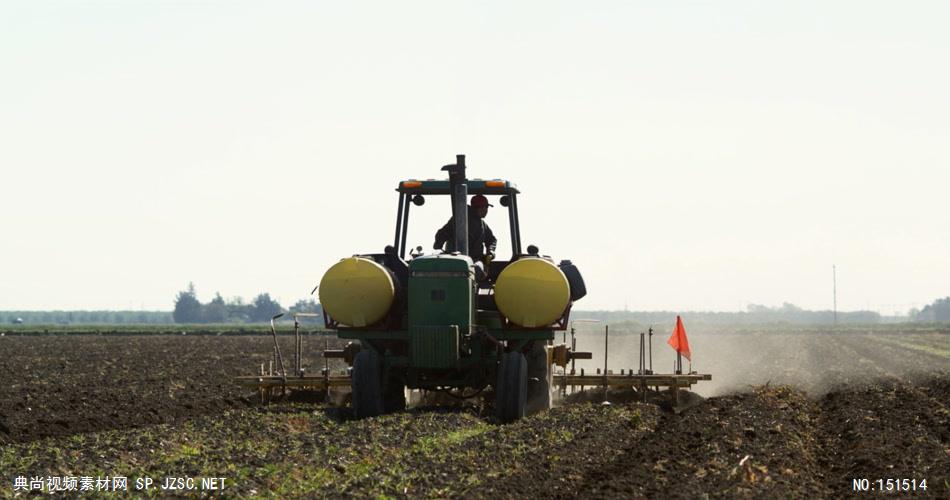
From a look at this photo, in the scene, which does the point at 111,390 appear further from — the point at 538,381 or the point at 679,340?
the point at 679,340

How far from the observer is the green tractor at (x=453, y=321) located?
17.3 m

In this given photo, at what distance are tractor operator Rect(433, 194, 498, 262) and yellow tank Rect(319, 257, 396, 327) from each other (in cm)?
171

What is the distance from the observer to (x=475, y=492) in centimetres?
1095

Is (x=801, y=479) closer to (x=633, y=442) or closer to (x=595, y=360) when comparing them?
(x=633, y=442)

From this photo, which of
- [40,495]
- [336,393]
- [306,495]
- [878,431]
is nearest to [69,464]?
[40,495]

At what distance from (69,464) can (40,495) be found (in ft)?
4.98

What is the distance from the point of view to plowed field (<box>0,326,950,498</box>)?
11664 millimetres

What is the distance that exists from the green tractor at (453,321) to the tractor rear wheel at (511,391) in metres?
0.01

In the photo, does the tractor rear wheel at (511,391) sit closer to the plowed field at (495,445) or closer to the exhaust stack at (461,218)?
the plowed field at (495,445)

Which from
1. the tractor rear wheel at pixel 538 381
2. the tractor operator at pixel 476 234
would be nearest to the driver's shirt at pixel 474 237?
the tractor operator at pixel 476 234

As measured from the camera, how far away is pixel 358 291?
1766cm

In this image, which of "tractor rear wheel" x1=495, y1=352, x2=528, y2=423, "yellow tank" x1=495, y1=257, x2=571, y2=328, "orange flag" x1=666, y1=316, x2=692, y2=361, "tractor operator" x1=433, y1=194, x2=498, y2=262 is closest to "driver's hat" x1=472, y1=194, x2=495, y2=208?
"tractor operator" x1=433, y1=194, x2=498, y2=262

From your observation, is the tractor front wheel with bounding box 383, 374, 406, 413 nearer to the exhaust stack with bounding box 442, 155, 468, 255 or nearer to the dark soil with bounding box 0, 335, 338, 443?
the exhaust stack with bounding box 442, 155, 468, 255

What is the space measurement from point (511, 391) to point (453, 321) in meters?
1.25
